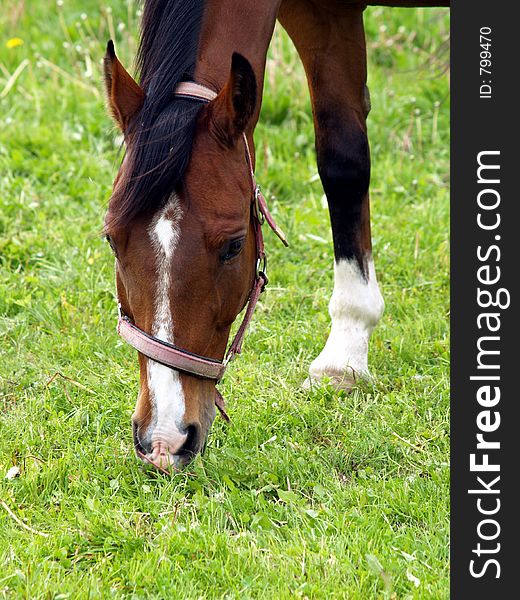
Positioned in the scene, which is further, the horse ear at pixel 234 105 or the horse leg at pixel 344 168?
the horse leg at pixel 344 168

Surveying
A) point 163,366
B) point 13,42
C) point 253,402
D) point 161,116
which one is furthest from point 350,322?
point 13,42

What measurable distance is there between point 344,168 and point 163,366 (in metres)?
1.45

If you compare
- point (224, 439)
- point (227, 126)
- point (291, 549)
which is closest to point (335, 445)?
point (224, 439)

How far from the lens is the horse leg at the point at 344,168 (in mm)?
3633

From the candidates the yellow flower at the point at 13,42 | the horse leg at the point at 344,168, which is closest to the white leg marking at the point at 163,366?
the horse leg at the point at 344,168

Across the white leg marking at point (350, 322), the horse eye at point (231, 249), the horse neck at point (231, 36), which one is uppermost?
the horse neck at point (231, 36)

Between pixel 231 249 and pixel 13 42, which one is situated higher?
pixel 13 42

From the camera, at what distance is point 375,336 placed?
13.0 feet

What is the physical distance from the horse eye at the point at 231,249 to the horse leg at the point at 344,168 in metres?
1.05

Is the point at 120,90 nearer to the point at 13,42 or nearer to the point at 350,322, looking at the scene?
the point at 350,322

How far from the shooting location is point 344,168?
376cm

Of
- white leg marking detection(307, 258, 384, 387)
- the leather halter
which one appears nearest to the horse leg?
white leg marking detection(307, 258, 384, 387)

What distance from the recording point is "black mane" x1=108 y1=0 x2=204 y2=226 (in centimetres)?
253

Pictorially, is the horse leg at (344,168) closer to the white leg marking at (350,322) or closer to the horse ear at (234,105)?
the white leg marking at (350,322)
